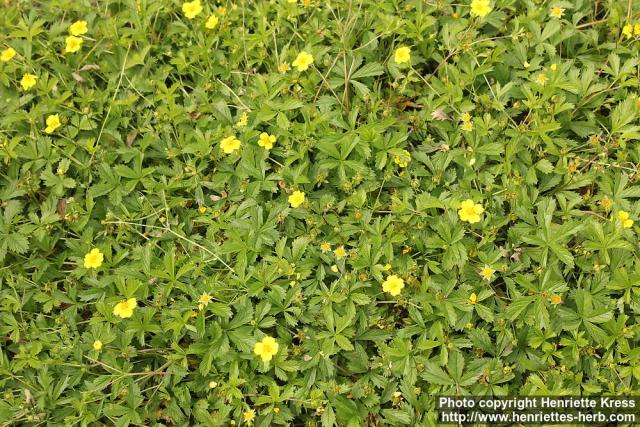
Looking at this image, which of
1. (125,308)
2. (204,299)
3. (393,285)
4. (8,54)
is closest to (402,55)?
(393,285)

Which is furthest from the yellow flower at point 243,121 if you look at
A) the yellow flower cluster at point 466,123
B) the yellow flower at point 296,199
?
the yellow flower cluster at point 466,123

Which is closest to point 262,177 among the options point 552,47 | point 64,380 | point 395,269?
point 395,269

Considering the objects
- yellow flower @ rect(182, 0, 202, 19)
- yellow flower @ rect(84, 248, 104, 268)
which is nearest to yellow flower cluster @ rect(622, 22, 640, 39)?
yellow flower @ rect(182, 0, 202, 19)

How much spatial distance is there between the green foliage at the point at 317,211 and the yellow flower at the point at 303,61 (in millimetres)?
109

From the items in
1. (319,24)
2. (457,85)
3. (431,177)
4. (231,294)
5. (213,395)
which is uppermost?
(319,24)

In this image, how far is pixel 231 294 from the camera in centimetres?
277

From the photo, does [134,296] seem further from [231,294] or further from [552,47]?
[552,47]

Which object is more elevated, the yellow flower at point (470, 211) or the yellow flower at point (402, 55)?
the yellow flower at point (402, 55)

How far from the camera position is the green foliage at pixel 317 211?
2574mm

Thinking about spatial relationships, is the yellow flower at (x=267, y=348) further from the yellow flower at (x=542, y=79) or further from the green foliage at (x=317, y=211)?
the yellow flower at (x=542, y=79)

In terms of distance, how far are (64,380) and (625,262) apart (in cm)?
279

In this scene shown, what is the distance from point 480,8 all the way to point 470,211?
124 centimetres

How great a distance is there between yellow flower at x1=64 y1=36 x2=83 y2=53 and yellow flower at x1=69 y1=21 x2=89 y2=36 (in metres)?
0.03

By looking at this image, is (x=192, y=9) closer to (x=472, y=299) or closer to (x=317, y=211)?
(x=317, y=211)
